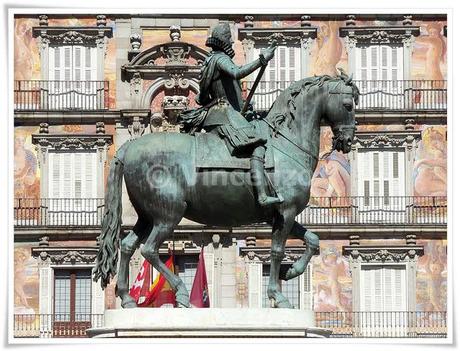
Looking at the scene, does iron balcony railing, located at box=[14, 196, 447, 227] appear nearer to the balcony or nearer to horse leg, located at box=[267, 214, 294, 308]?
the balcony

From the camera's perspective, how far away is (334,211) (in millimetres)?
51094

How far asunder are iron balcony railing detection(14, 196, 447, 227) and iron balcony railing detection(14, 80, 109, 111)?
9.41 ft

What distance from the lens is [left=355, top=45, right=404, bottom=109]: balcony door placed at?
2047 inches

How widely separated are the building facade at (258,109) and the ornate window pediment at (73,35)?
0.04 metres

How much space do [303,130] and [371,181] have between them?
28925 mm

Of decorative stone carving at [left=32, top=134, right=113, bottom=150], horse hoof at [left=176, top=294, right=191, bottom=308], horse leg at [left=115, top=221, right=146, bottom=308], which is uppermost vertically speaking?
decorative stone carving at [left=32, top=134, right=113, bottom=150]

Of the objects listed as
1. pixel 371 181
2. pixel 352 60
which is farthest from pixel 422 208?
pixel 352 60

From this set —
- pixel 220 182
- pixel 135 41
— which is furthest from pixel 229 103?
pixel 135 41

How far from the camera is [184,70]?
51000 millimetres

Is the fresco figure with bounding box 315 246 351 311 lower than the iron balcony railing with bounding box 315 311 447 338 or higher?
higher

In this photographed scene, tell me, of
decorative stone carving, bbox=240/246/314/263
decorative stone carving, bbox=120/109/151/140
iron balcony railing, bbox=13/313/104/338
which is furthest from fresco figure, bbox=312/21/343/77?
iron balcony railing, bbox=13/313/104/338

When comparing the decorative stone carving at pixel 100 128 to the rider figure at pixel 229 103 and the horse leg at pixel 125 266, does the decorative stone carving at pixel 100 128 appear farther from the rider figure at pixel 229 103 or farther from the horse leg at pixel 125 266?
the horse leg at pixel 125 266

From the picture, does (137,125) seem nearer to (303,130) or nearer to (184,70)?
(184,70)
